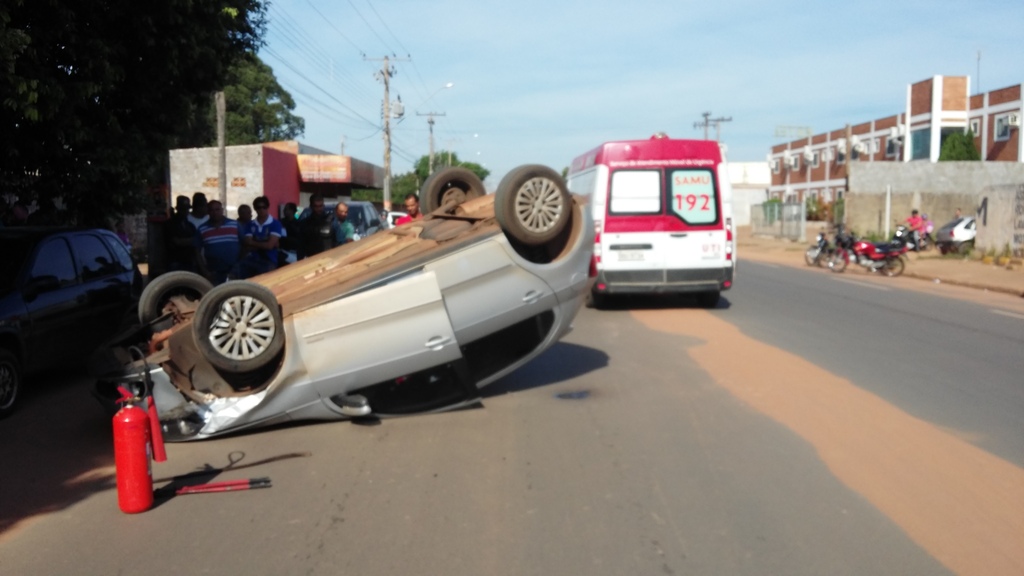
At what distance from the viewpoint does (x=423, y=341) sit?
23.6 feet

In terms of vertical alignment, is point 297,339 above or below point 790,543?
above

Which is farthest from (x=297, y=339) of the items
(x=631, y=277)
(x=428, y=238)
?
(x=631, y=277)

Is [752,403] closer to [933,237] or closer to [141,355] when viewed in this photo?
[141,355]

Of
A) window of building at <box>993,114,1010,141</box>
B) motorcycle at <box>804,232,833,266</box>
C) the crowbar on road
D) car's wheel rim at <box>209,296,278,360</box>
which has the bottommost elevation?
the crowbar on road

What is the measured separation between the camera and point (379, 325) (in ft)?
23.2

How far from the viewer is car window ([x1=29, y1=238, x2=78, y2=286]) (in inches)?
364

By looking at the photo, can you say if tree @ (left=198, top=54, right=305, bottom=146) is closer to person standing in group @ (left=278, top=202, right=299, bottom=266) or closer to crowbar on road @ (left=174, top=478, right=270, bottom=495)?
person standing in group @ (left=278, top=202, right=299, bottom=266)

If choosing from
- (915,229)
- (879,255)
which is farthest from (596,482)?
(915,229)

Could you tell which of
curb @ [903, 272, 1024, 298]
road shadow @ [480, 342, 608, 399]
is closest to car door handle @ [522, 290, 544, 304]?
road shadow @ [480, 342, 608, 399]

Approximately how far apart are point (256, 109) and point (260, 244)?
5465 centimetres

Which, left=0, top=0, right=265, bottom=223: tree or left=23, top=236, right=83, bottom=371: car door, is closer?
left=23, top=236, right=83, bottom=371: car door

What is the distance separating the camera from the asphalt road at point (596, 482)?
4855mm

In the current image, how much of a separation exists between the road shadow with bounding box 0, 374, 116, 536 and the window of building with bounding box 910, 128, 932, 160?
181 ft

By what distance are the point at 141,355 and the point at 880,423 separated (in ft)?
18.3
